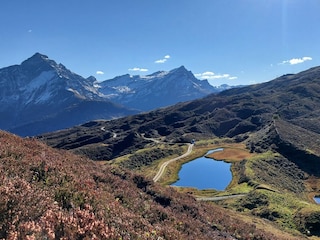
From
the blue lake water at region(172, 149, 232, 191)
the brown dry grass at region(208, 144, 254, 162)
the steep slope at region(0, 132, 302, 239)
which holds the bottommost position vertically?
the blue lake water at region(172, 149, 232, 191)

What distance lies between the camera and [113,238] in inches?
325

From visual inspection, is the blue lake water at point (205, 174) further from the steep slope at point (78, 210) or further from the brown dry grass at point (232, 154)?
the steep slope at point (78, 210)

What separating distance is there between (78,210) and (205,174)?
114 m

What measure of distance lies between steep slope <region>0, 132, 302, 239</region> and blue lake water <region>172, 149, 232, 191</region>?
259 feet

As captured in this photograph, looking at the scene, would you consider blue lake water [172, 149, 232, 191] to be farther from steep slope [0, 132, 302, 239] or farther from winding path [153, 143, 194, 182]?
steep slope [0, 132, 302, 239]

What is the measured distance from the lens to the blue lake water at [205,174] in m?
107

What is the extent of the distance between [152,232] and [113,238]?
11.7 feet

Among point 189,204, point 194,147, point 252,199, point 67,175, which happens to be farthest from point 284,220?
point 194,147

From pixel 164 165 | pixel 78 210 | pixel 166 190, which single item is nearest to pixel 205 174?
pixel 164 165

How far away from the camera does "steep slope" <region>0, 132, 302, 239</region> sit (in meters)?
8.09

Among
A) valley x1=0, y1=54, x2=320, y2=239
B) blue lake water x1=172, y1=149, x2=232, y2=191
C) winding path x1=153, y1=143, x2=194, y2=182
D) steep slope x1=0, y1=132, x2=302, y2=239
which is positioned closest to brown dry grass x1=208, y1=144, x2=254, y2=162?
valley x1=0, y1=54, x2=320, y2=239

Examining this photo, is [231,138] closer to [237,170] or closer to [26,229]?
[237,170]

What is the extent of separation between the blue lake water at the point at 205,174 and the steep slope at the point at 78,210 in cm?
7887

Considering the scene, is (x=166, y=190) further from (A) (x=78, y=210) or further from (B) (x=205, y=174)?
(B) (x=205, y=174)
